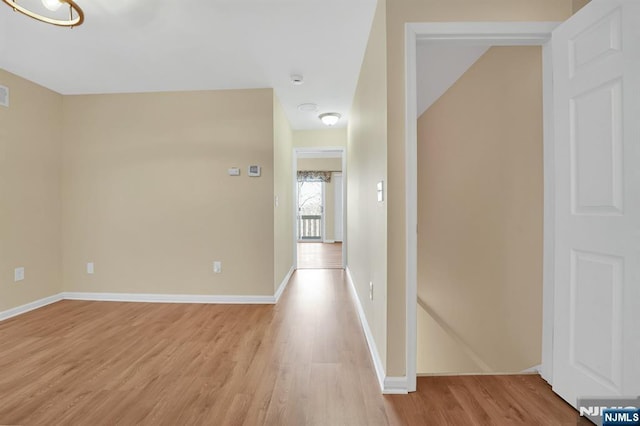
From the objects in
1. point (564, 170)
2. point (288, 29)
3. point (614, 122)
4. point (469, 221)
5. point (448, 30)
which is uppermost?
point (288, 29)

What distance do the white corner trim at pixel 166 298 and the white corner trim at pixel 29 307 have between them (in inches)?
4.2

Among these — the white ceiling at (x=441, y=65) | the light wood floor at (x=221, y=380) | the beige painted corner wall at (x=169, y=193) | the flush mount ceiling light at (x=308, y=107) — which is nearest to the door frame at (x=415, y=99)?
the light wood floor at (x=221, y=380)

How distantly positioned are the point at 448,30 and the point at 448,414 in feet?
6.96

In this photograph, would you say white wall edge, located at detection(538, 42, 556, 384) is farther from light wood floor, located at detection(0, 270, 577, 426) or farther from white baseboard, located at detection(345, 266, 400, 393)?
white baseboard, located at detection(345, 266, 400, 393)

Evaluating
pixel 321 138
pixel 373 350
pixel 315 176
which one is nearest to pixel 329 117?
pixel 321 138

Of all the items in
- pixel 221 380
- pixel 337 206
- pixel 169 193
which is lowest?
pixel 221 380

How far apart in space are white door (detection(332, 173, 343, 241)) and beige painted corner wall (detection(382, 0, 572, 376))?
7.62m

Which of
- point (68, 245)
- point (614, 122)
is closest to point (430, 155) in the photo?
point (614, 122)

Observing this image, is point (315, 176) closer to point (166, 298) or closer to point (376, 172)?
point (166, 298)

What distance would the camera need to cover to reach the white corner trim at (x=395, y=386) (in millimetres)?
1753

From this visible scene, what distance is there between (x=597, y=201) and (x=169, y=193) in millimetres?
3768

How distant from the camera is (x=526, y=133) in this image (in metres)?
2.21

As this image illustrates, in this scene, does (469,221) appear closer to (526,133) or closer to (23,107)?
(526,133)

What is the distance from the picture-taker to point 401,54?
5.71 feet
